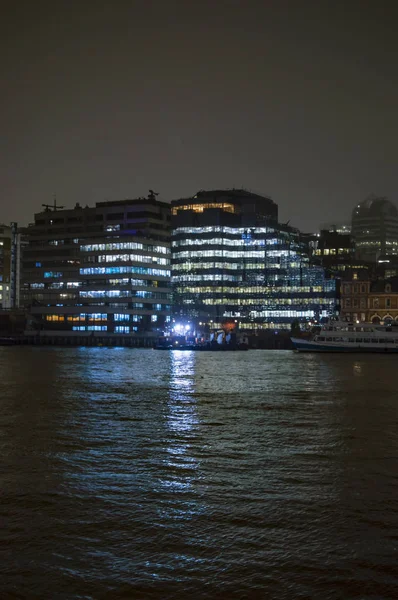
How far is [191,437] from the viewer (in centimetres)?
3697

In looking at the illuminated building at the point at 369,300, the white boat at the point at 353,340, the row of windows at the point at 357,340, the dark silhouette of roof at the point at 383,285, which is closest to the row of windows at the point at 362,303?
the illuminated building at the point at 369,300

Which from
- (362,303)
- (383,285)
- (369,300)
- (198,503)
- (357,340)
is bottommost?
(198,503)

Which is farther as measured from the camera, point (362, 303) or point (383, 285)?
point (362, 303)

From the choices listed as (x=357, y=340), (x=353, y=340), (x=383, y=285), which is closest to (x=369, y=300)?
(x=383, y=285)

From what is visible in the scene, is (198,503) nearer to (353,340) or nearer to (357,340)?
(353,340)

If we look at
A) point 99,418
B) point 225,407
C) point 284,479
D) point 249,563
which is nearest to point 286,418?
point 225,407

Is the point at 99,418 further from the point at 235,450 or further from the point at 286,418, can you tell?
the point at 235,450

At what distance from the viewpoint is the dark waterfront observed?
55.5ft

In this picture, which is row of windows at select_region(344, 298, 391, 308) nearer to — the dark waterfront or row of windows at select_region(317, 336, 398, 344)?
row of windows at select_region(317, 336, 398, 344)

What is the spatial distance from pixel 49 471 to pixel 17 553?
10017 millimetres

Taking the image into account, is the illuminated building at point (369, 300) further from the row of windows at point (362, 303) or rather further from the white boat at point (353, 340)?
the white boat at point (353, 340)

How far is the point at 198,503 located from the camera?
23.3 m

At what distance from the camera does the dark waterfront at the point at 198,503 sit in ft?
55.5

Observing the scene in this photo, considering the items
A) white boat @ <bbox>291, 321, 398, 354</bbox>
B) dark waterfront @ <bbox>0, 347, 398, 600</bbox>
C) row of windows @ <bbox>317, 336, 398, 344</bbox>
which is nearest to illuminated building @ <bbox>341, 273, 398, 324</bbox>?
white boat @ <bbox>291, 321, 398, 354</bbox>
